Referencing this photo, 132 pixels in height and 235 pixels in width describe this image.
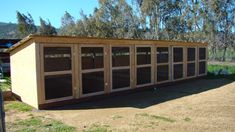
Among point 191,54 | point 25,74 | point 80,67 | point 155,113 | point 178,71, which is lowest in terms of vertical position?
point 155,113

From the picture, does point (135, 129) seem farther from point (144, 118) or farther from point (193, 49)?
point (193, 49)

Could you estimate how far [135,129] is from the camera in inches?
200

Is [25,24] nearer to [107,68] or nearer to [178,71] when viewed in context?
[178,71]

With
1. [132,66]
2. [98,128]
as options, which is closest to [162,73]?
[132,66]

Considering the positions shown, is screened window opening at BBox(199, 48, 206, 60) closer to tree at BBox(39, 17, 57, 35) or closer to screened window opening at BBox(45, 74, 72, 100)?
screened window opening at BBox(45, 74, 72, 100)

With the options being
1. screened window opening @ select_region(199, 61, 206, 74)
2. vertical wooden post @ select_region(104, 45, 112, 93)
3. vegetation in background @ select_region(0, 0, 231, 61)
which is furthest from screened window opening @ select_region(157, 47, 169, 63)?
vegetation in background @ select_region(0, 0, 231, 61)

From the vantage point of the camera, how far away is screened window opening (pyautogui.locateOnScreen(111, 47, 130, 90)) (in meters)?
8.49

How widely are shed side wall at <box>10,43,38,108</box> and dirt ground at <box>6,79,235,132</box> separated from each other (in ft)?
2.34

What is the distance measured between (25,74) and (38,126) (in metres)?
2.54

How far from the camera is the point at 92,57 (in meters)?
7.82

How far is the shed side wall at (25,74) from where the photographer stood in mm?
6891

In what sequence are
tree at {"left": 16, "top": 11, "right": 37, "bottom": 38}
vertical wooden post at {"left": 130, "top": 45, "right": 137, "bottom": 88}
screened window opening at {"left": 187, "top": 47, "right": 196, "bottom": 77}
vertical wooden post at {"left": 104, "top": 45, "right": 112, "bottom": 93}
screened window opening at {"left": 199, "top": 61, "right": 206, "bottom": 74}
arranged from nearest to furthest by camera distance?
vertical wooden post at {"left": 104, "top": 45, "right": 112, "bottom": 93} < vertical wooden post at {"left": 130, "top": 45, "right": 137, "bottom": 88} < screened window opening at {"left": 187, "top": 47, "right": 196, "bottom": 77} < screened window opening at {"left": 199, "top": 61, "right": 206, "bottom": 74} < tree at {"left": 16, "top": 11, "right": 37, "bottom": 38}

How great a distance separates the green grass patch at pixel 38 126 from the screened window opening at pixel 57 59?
62.7 inches

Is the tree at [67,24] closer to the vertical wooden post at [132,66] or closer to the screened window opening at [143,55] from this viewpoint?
the screened window opening at [143,55]
